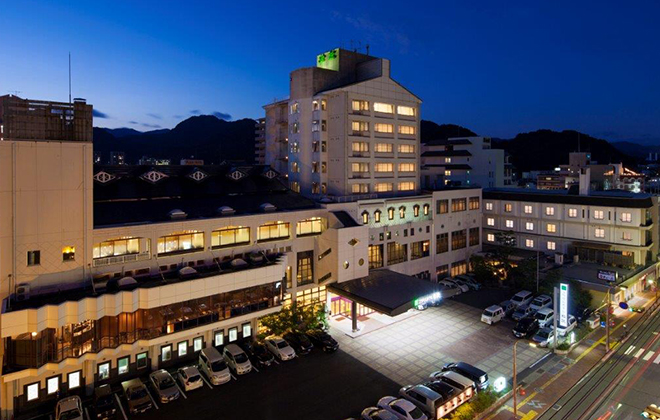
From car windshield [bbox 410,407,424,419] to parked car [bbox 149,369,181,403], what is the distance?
64.3 feet

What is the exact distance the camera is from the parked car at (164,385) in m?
33.6

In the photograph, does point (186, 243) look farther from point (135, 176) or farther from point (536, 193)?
point (536, 193)

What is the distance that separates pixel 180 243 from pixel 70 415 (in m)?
17.0

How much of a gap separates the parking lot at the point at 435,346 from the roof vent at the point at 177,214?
22.0 meters

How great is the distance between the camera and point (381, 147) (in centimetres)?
6525

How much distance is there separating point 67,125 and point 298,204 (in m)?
27.0

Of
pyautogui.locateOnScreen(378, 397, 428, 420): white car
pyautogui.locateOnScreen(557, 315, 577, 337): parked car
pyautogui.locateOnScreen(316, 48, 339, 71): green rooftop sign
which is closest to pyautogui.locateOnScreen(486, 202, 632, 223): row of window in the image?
pyautogui.locateOnScreen(557, 315, 577, 337): parked car

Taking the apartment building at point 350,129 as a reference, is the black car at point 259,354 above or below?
below

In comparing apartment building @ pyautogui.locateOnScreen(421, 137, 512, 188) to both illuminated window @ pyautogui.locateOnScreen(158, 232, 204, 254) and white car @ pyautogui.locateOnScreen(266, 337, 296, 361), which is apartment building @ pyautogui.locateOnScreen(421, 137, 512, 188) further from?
illuminated window @ pyautogui.locateOnScreen(158, 232, 204, 254)

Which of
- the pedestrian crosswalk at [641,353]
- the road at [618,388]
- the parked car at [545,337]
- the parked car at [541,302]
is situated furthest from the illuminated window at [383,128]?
the pedestrian crosswalk at [641,353]

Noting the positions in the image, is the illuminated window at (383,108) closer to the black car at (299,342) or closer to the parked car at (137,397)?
the black car at (299,342)

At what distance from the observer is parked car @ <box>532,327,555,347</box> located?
43.0 meters

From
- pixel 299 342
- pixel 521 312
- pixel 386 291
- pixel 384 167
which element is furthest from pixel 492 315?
pixel 384 167

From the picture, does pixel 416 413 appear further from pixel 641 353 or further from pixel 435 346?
pixel 641 353
